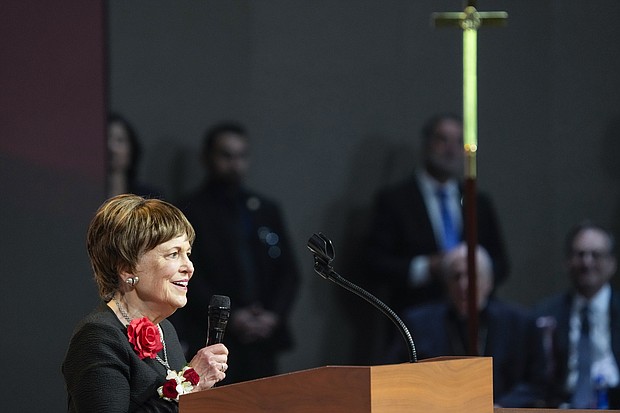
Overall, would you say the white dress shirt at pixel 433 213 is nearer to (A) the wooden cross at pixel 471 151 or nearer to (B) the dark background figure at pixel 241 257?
(B) the dark background figure at pixel 241 257

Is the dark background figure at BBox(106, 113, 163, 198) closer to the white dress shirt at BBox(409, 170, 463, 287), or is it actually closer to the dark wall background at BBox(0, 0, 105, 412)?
the dark wall background at BBox(0, 0, 105, 412)

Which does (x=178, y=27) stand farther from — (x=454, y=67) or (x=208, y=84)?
(x=454, y=67)

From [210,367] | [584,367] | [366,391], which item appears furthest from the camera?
[584,367]

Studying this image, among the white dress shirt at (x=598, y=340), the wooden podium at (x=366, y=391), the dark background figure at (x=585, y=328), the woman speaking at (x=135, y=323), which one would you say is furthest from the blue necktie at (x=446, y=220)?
the wooden podium at (x=366, y=391)

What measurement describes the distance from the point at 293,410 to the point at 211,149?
480cm

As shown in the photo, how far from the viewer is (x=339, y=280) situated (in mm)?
2346

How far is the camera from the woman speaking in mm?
2414

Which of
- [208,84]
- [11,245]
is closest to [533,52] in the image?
[208,84]

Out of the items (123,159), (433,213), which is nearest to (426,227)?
(433,213)

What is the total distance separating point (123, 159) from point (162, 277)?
417cm

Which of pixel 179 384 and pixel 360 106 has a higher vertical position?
pixel 360 106

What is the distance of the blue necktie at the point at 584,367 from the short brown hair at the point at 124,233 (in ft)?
14.6

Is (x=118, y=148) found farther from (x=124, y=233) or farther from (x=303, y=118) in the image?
(x=124, y=233)

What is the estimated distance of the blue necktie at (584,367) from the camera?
21.5ft
